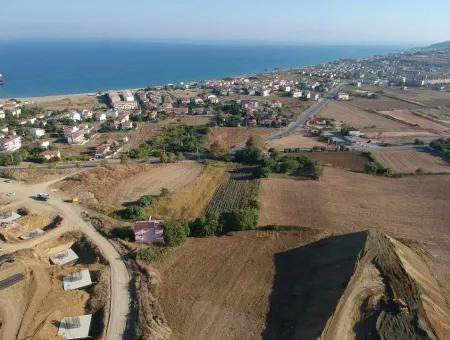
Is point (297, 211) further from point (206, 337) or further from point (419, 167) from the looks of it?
point (419, 167)

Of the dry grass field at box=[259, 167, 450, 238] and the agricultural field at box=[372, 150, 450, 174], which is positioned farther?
the agricultural field at box=[372, 150, 450, 174]

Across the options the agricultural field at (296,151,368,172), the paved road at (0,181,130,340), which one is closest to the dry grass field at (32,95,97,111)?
the paved road at (0,181,130,340)

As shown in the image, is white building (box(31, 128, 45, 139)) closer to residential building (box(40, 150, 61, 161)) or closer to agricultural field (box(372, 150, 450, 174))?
residential building (box(40, 150, 61, 161))

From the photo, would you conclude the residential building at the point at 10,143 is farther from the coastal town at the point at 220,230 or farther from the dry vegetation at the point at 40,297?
the dry vegetation at the point at 40,297

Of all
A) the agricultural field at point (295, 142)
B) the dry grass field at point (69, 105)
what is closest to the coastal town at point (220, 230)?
the agricultural field at point (295, 142)

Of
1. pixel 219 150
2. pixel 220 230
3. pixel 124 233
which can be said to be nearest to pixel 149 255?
pixel 124 233

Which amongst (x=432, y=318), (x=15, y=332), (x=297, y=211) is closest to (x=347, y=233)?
(x=297, y=211)

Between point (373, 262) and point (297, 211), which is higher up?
point (373, 262)
